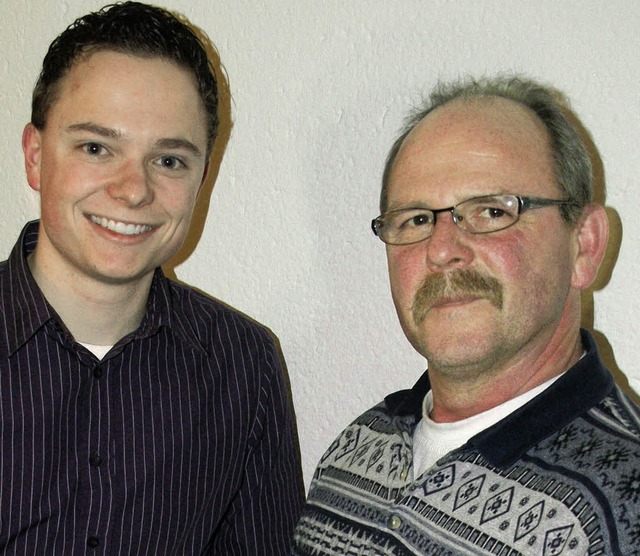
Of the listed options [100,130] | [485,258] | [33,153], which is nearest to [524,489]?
[485,258]

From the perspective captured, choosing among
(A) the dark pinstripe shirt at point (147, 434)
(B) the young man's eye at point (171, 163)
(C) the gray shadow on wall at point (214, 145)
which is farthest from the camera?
(C) the gray shadow on wall at point (214, 145)

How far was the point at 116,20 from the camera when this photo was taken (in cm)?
171

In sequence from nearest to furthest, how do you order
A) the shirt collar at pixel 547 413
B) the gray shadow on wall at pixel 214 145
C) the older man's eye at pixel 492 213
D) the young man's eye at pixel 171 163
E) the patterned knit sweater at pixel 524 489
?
the patterned knit sweater at pixel 524 489
the shirt collar at pixel 547 413
the older man's eye at pixel 492 213
the young man's eye at pixel 171 163
the gray shadow on wall at pixel 214 145

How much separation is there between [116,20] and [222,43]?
42 cm

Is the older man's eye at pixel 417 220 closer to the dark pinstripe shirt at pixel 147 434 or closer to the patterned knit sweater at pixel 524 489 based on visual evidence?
the patterned knit sweater at pixel 524 489

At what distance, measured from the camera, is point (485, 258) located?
1386mm

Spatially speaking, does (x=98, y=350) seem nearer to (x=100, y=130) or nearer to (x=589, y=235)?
(x=100, y=130)

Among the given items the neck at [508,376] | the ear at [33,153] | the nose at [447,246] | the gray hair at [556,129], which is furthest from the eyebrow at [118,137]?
the neck at [508,376]

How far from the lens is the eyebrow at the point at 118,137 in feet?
5.32

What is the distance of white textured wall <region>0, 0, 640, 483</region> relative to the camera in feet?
5.32

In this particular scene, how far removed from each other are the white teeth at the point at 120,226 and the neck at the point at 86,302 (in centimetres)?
11

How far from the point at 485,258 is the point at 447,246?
0.20 ft

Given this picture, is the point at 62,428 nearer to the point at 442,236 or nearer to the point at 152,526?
the point at 152,526

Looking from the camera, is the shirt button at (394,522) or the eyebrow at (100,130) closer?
the shirt button at (394,522)
